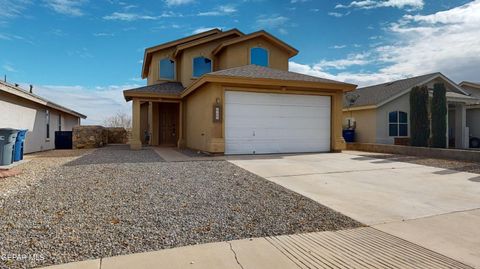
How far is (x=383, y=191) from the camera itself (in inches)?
248

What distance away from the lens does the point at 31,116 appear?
14.4 m

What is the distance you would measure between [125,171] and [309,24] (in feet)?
37.6

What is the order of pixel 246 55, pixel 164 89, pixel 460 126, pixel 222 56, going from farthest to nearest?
pixel 460 126 → pixel 222 56 → pixel 246 55 → pixel 164 89

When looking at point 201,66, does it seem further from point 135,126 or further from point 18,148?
point 18,148

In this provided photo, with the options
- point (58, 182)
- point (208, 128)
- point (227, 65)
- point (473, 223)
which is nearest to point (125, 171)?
point (58, 182)

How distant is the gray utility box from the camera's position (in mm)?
8570

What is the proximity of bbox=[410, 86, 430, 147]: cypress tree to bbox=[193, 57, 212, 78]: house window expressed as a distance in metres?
12.5

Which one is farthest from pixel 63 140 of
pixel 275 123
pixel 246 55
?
Result: pixel 275 123

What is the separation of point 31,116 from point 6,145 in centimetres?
672

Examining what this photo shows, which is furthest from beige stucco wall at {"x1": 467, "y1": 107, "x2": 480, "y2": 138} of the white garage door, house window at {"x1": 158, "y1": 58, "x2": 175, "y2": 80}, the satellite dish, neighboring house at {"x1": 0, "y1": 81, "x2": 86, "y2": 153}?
neighboring house at {"x1": 0, "y1": 81, "x2": 86, "y2": 153}

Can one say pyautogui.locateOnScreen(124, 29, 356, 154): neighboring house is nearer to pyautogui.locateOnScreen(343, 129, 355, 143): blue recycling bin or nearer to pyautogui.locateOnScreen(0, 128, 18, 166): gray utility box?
pyautogui.locateOnScreen(343, 129, 355, 143): blue recycling bin

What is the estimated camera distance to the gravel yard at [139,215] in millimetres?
3379

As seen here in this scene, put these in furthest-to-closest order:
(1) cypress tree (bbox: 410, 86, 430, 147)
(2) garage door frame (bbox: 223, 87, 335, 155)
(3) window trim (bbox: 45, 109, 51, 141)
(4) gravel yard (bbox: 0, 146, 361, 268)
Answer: (3) window trim (bbox: 45, 109, 51, 141), (1) cypress tree (bbox: 410, 86, 430, 147), (2) garage door frame (bbox: 223, 87, 335, 155), (4) gravel yard (bbox: 0, 146, 361, 268)

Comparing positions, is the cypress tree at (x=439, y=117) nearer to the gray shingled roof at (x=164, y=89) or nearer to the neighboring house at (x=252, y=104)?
the neighboring house at (x=252, y=104)
